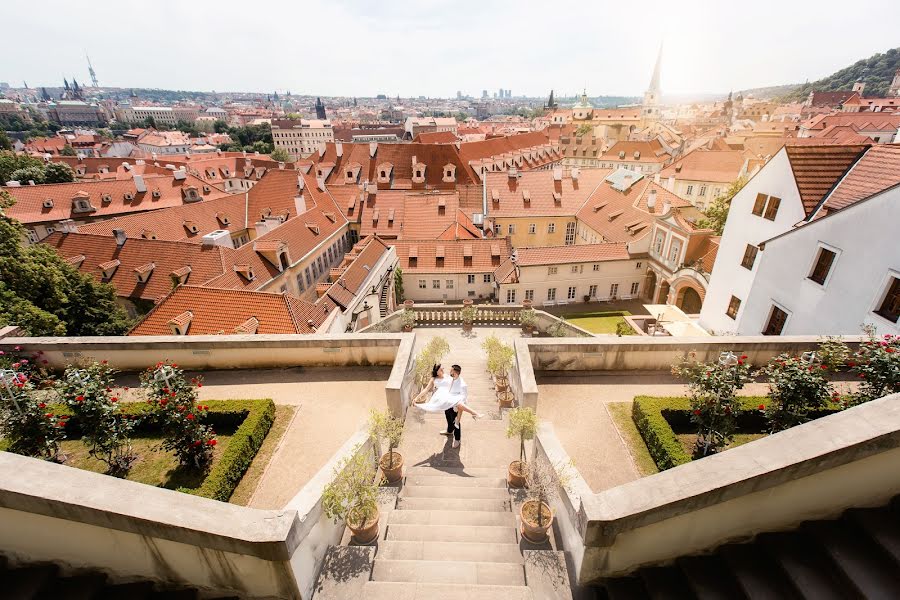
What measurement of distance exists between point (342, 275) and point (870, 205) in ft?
84.9

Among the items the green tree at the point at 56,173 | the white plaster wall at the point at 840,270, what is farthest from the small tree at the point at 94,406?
the green tree at the point at 56,173

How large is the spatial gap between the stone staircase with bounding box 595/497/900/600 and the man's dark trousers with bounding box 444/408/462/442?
13.9 feet

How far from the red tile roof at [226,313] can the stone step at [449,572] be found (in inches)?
506

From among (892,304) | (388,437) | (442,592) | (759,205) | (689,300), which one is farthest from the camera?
(689,300)

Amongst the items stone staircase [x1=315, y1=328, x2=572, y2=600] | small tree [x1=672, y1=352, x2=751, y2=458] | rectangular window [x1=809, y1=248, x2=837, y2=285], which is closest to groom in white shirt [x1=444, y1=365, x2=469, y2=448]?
stone staircase [x1=315, y1=328, x2=572, y2=600]

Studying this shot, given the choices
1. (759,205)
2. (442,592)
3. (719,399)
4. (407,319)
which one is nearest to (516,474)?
(442,592)

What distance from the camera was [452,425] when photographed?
9.52 metres

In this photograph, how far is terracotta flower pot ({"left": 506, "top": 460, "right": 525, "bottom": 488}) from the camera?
8.21m

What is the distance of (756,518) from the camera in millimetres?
5559

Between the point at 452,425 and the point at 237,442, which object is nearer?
the point at 237,442

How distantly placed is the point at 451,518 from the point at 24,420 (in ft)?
27.3

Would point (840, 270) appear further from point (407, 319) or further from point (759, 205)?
point (407, 319)

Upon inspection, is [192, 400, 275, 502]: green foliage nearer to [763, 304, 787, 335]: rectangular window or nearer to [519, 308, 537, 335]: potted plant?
[519, 308, 537, 335]: potted plant

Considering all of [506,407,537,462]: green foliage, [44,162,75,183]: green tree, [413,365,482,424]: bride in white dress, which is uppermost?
[506,407,537,462]: green foliage
